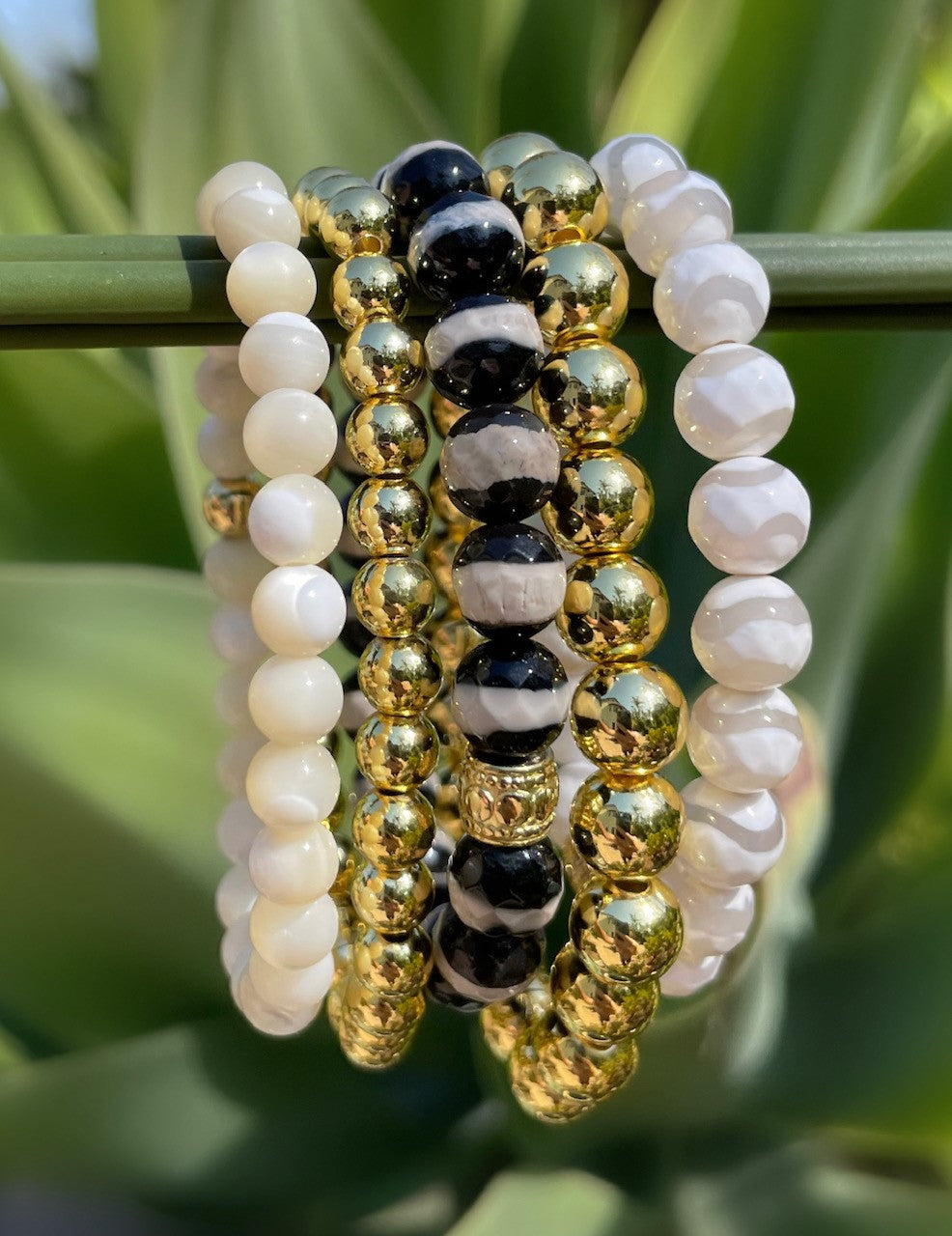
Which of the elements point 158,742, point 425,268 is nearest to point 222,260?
point 425,268

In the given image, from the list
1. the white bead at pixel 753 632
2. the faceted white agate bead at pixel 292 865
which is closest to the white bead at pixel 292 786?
the faceted white agate bead at pixel 292 865

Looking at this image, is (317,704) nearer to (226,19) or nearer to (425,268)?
(425,268)

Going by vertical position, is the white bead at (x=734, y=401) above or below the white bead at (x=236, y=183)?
below

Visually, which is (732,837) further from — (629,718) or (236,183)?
(236,183)

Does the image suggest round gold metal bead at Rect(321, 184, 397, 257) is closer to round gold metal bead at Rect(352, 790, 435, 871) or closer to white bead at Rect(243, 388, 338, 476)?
white bead at Rect(243, 388, 338, 476)

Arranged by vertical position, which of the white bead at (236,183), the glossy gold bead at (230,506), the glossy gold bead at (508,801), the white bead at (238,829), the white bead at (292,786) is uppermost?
the white bead at (236,183)

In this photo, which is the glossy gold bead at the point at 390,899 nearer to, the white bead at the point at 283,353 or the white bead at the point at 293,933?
the white bead at the point at 293,933

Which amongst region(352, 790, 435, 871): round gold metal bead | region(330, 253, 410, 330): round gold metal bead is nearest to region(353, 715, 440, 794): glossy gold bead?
region(352, 790, 435, 871): round gold metal bead
